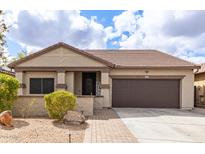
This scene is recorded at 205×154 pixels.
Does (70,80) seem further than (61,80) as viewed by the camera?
Yes

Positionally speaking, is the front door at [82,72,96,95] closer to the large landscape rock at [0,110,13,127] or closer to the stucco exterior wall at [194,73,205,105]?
the stucco exterior wall at [194,73,205,105]

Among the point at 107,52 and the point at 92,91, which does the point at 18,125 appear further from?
the point at 107,52

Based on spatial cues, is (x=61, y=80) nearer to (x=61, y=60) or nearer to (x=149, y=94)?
(x=61, y=60)

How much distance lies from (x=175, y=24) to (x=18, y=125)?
420 inches

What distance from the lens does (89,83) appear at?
797 inches

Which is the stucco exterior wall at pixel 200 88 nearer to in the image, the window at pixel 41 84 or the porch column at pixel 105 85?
the porch column at pixel 105 85

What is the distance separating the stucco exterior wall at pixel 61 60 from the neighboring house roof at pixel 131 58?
10.6 inches

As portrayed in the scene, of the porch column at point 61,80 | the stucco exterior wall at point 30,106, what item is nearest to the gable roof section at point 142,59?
the porch column at point 61,80

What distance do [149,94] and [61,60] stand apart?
739 centimetres

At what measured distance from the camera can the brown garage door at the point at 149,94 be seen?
18953 millimetres

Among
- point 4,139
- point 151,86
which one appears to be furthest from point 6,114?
point 151,86

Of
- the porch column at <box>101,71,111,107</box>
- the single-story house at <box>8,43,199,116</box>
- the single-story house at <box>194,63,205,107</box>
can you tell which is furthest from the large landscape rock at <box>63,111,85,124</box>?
the single-story house at <box>194,63,205,107</box>

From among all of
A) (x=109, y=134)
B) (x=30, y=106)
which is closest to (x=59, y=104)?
(x=30, y=106)

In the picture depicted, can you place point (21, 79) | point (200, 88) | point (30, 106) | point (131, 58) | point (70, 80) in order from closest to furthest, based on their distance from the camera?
point (30, 106), point (21, 79), point (70, 80), point (131, 58), point (200, 88)
